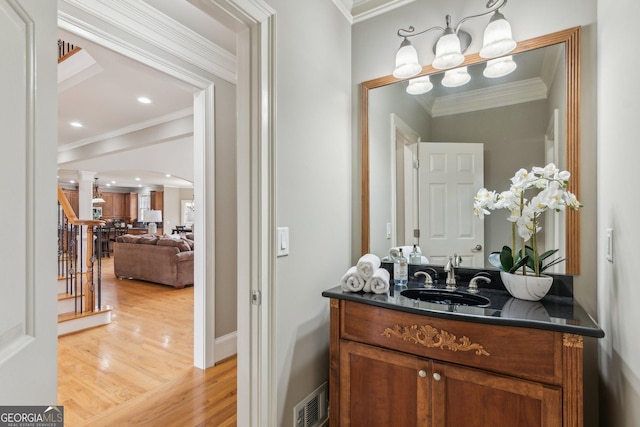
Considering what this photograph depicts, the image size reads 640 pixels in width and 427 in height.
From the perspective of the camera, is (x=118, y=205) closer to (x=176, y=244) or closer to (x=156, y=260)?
(x=156, y=260)

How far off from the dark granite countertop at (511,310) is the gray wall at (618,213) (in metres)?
0.10

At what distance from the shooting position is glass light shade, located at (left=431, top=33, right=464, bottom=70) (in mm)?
1671

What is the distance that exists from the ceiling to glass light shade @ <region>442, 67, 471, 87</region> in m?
1.42

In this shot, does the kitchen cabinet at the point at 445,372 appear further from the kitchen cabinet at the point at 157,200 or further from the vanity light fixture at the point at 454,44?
the kitchen cabinet at the point at 157,200

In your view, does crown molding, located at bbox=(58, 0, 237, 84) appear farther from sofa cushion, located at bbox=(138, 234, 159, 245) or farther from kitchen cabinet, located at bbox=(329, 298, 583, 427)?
sofa cushion, located at bbox=(138, 234, 159, 245)

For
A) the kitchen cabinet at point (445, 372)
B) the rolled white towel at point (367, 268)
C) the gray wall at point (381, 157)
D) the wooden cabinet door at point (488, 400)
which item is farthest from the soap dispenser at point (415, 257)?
the wooden cabinet door at point (488, 400)

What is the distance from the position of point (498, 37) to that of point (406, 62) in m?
0.45

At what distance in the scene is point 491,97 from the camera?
1.74m

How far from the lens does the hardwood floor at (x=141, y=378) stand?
1.99 m

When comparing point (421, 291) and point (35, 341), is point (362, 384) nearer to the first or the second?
point (421, 291)

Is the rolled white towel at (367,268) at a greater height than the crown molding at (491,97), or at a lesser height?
lesser

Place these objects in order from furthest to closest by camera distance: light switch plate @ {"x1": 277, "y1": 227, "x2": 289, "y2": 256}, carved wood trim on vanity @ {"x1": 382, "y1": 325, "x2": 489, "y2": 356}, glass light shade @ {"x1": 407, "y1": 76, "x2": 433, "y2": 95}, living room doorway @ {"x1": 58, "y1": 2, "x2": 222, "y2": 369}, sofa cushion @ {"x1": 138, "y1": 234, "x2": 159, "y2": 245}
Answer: sofa cushion @ {"x1": 138, "y1": 234, "x2": 159, "y2": 245}
living room doorway @ {"x1": 58, "y1": 2, "x2": 222, "y2": 369}
glass light shade @ {"x1": 407, "y1": 76, "x2": 433, "y2": 95}
light switch plate @ {"x1": 277, "y1": 227, "x2": 289, "y2": 256}
carved wood trim on vanity @ {"x1": 382, "y1": 325, "x2": 489, "y2": 356}

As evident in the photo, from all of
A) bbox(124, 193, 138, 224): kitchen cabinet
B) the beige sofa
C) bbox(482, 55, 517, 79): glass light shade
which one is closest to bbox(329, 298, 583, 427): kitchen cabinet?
bbox(482, 55, 517, 79): glass light shade

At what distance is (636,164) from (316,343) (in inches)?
59.9
